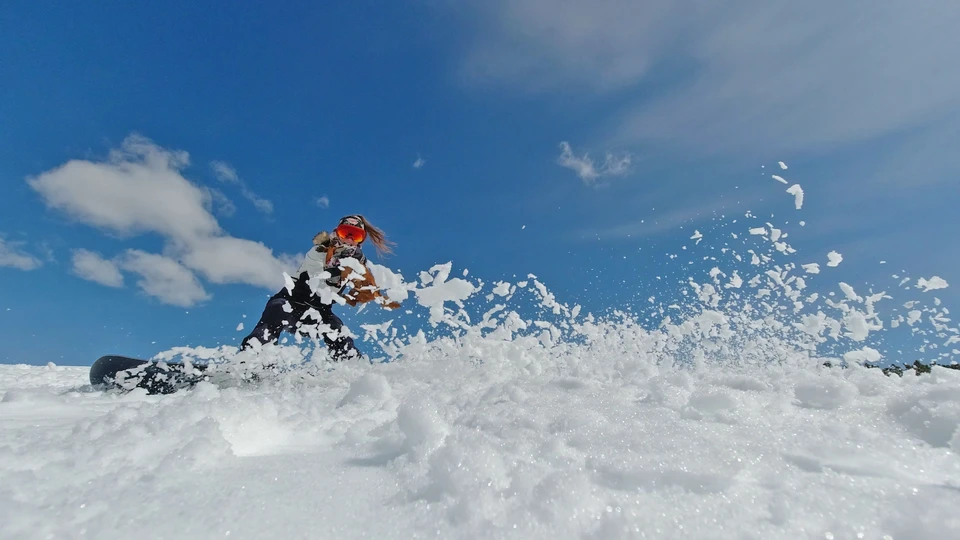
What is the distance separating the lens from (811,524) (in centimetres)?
129

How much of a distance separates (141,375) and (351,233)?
2681 millimetres

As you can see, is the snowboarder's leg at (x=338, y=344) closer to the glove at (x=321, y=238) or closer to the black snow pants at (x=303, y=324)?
the black snow pants at (x=303, y=324)

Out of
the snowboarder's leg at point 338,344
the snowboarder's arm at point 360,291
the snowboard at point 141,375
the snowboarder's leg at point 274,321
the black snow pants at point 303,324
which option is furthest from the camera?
the snowboarder's arm at point 360,291

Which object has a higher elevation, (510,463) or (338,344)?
(338,344)

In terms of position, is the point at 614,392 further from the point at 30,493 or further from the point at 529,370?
the point at 30,493

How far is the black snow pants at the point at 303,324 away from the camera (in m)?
5.49

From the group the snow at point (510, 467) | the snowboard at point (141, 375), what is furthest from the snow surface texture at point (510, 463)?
the snowboard at point (141, 375)

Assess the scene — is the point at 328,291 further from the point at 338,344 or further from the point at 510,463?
the point at 510,463

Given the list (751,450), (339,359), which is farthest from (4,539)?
(339,359)

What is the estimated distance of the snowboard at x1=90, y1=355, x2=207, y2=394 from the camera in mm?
4523

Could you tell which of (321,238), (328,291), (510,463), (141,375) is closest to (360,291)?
(328,291)

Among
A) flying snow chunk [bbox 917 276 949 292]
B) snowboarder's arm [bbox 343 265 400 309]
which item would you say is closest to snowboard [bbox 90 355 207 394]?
snowboarder's arm [bbox 343 265 400 309]

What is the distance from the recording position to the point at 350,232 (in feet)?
20.5

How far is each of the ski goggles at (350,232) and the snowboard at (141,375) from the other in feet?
7.20
